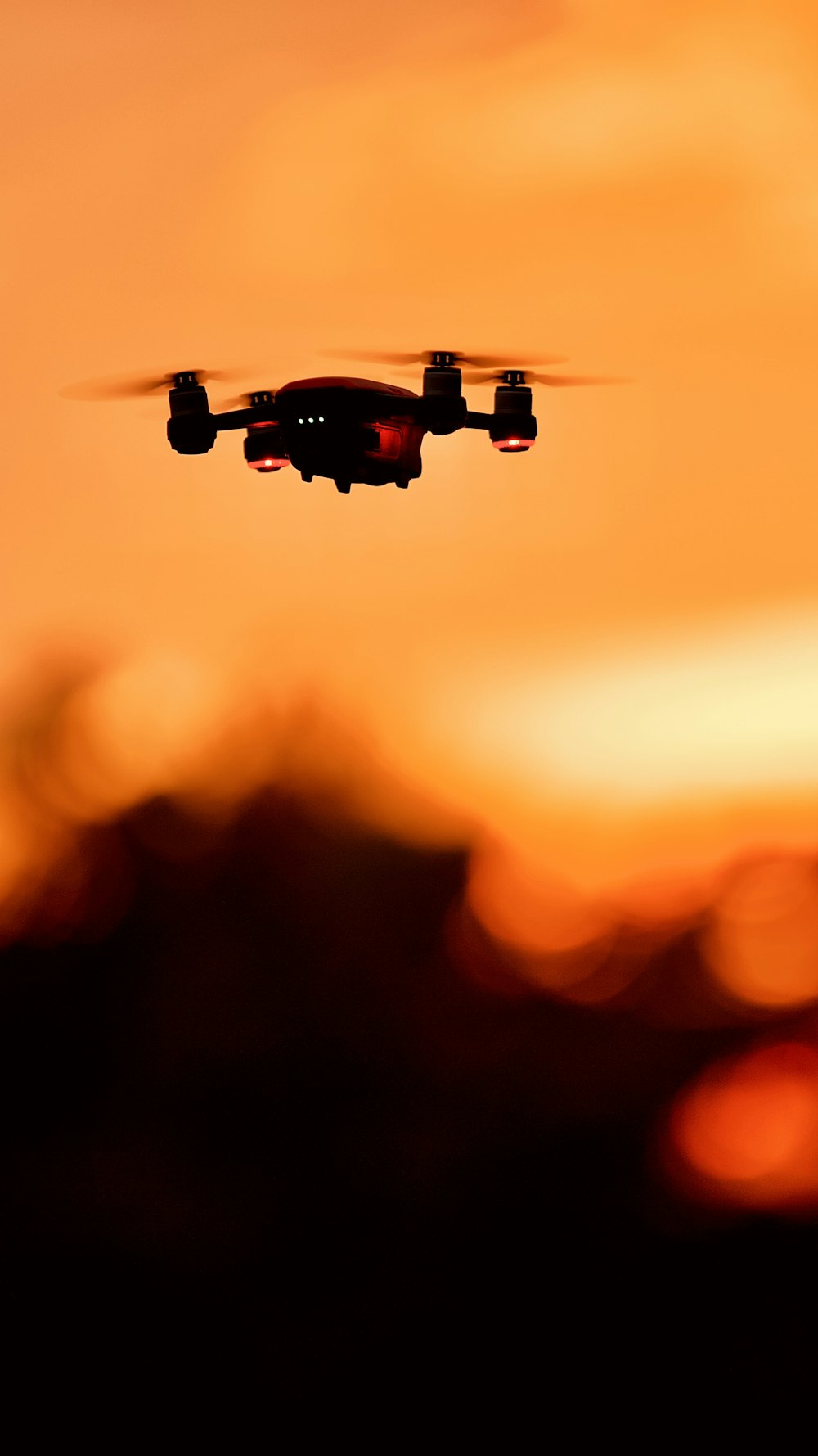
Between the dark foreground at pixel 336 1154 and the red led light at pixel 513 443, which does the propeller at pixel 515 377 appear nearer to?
the red led light at pixel 513 443

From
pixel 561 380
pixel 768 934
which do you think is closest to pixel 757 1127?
pixel 768 934

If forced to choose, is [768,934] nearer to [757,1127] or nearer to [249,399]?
[757,1127]

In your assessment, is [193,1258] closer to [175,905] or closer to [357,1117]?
[357,1117]

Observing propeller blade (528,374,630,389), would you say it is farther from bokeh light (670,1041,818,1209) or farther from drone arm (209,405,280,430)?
bokeh light (670,1041,818,1209)

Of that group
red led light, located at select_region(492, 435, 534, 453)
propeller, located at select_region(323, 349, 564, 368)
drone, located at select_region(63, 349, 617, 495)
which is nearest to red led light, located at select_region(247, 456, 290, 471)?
drone, located at select_region(63, 349, 617, 495)

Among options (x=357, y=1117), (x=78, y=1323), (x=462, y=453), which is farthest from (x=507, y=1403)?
(x=462, y=453)

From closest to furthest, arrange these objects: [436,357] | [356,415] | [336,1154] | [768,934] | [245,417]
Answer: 1. [356,415]
2. [436,357]
3. [245,417]
4. [336,1154]
5. [768,934]
